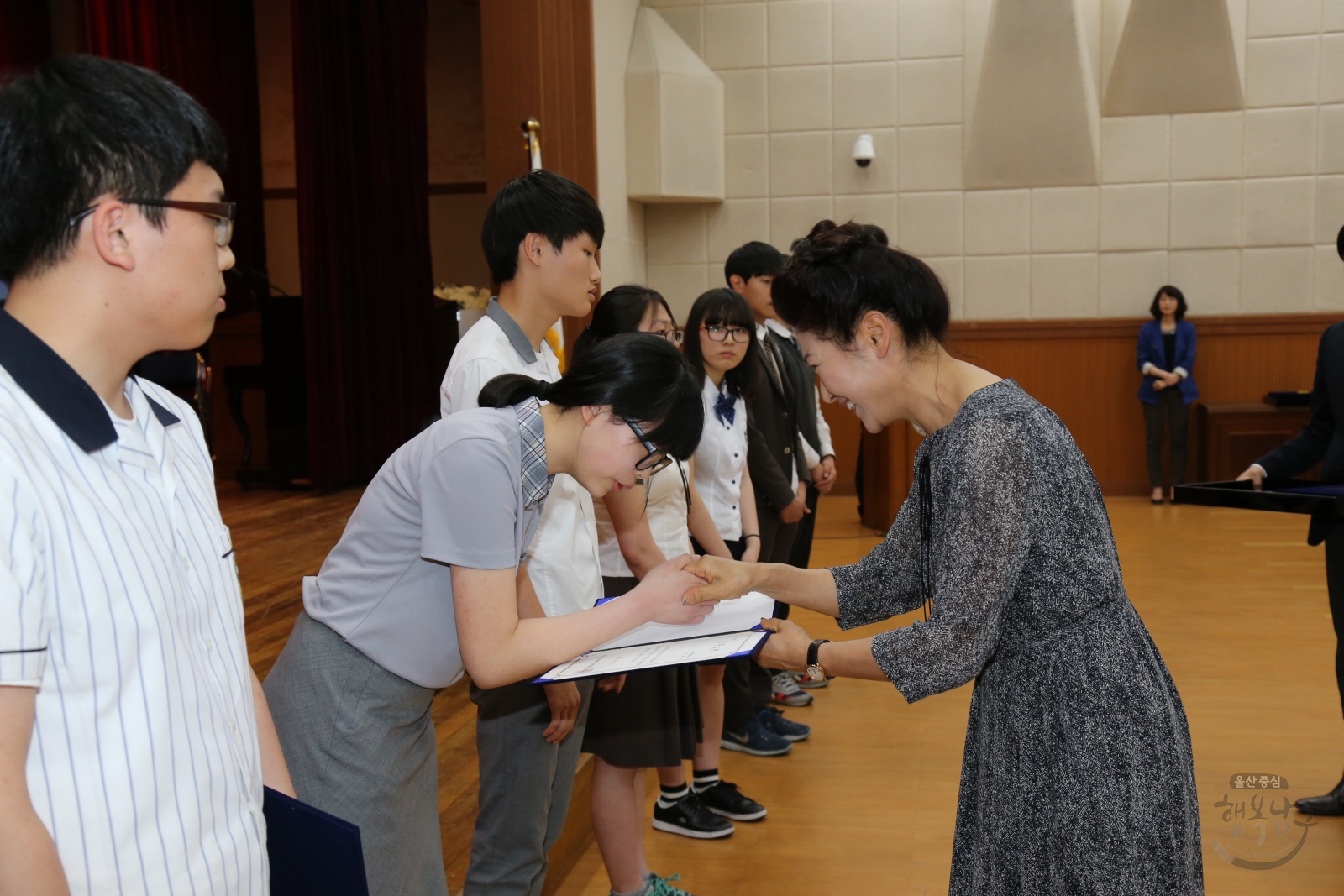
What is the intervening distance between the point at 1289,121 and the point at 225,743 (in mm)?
8247

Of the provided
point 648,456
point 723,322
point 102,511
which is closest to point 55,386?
point 102,511

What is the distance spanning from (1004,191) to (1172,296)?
1.36 m

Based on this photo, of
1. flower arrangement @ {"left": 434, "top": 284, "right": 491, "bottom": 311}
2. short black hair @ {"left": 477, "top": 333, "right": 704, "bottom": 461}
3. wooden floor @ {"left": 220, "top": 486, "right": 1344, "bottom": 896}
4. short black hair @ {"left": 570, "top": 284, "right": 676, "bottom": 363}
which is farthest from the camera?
flower arrangement @ {"left": 434, "top": 284, "right": 491, "bottom": 311}

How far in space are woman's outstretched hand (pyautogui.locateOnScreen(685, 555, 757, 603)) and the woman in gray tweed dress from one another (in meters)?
0.29

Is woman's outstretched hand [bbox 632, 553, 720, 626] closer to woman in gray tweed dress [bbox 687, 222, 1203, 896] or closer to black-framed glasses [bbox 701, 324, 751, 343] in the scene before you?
woman in gray tweed dress [bbox 687, 222, 1203, 896]

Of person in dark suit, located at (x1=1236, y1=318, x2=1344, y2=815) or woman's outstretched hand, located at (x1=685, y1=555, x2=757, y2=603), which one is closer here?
woman's outstretched hand, located at (x1=685, y1=555, x2=757, y2=603)

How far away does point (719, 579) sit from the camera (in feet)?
5.69

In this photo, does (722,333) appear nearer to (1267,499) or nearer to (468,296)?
(1267,499)

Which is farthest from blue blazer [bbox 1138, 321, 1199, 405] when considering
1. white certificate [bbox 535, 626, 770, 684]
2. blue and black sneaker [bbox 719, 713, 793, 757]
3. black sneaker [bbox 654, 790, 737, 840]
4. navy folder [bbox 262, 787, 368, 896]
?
navy folder [bbox 262, 787, 368, 896]

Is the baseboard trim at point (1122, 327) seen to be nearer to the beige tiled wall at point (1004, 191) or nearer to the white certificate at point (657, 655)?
the beige tiled wall at point (1004, 191)

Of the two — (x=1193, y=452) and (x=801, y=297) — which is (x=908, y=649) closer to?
(x=801, y=297)

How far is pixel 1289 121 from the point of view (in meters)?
7.33

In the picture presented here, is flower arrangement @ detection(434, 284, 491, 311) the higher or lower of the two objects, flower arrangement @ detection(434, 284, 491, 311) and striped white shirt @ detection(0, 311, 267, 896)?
Answer: the higher

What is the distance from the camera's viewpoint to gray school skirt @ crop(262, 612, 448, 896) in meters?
1.44
